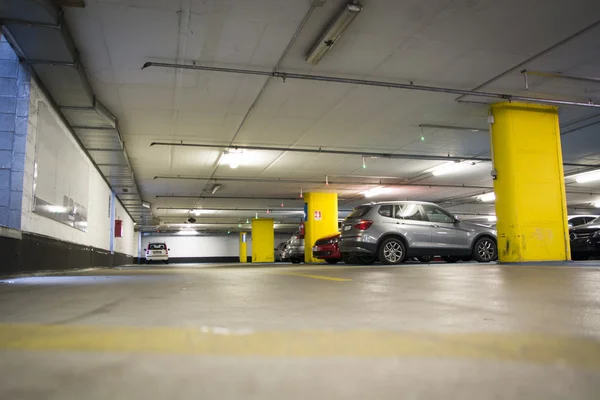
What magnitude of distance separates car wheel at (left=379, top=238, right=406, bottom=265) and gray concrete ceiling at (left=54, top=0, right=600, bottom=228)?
2.81 m

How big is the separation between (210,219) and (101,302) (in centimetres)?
2878

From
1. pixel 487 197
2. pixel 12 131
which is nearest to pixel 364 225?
pixel 12 131

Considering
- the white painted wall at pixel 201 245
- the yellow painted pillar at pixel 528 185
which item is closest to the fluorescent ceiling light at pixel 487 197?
the yellow painted pillar at pixel 528 185

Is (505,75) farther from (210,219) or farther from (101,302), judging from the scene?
(210,219)

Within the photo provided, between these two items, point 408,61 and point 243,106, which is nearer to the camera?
point 408,61

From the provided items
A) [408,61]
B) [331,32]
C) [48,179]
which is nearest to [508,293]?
[331,32]

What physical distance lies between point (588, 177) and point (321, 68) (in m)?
14.7

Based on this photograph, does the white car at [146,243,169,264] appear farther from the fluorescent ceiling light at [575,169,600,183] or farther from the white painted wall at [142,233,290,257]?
the fluorescent ceiling light at [575,169,600,183]

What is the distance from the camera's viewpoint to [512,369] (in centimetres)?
109

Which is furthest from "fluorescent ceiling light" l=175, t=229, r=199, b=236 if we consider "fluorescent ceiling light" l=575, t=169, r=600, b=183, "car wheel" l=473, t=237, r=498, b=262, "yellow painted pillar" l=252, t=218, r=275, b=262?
"car wheel" l=473, t=237, r=498, b=262

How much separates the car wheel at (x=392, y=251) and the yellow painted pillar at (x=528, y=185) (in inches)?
88.6

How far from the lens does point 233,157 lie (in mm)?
13438

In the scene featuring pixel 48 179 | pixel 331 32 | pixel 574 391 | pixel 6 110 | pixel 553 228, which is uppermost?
pixel 331 32

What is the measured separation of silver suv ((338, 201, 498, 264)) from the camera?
Result: 10.6 meters
